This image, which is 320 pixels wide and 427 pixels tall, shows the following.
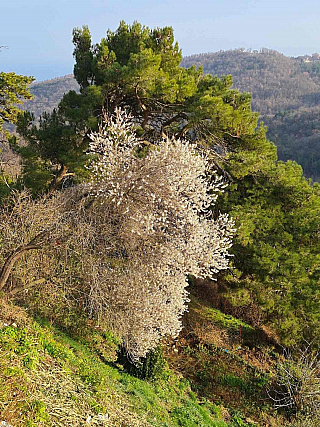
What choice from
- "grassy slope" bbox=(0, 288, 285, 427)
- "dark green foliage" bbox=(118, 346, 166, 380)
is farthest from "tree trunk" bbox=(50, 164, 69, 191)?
"dark green foliage" bbox=(118, 346, 166, 380)

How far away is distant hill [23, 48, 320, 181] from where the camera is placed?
167ft

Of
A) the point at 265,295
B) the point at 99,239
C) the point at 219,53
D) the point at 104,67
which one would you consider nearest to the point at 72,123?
the point at 104,67

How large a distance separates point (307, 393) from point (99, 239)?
7314 mm

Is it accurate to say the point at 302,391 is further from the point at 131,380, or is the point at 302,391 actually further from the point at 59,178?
the point at 59,178

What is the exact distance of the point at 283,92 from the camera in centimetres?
9044

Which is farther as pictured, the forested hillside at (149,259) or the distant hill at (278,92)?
the distant hill at (278,92)

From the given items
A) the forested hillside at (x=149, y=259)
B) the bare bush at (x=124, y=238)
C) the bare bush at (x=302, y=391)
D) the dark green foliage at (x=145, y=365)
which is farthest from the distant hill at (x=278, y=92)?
the bare bush at (x=302, y=391)

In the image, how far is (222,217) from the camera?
32.2 feet

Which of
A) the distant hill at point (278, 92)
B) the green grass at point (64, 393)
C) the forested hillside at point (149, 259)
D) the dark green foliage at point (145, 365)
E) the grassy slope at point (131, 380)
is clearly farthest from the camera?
the distant hill at point (278, 92)

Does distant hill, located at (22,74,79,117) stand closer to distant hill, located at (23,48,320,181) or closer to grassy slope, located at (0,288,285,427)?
distant hill, located at (23,48,320,181)

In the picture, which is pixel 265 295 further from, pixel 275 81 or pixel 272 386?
pixel 275 81

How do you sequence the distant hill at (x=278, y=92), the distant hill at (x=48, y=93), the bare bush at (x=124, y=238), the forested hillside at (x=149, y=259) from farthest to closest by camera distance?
the distant hill at (x=48, y=93), the distant hill at (x=278, y=92), the bare bush at (x=124, y=238), the forested hillside at (x=149, y=259)

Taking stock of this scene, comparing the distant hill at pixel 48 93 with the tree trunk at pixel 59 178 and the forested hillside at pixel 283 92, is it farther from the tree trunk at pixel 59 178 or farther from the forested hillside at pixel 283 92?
the tree trunk at pixel 59 178

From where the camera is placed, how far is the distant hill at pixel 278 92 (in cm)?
5091
